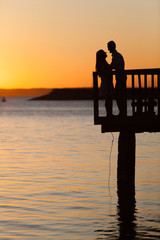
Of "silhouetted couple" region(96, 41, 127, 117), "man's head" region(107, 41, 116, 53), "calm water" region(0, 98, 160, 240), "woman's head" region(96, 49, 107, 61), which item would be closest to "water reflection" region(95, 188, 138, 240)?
"calm water" region(0, 98, 160, 240)

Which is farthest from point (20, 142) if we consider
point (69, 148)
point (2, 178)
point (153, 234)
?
point (153, 234)

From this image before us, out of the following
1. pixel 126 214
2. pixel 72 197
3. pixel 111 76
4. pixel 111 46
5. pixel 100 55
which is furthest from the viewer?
pixel 72 197

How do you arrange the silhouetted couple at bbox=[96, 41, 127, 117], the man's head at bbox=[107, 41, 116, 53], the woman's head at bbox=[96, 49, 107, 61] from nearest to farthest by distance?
the woman's head at bbox=[96, 49, 107, 61] → the man's head at bbox=[107, 41, 116, 53] → the silhouetted couple at bbox=[96, 41, 127, 117]

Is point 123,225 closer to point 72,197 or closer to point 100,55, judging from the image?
point 72,197

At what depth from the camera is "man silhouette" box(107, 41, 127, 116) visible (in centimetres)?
1859

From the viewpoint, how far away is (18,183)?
→ 22172 mm

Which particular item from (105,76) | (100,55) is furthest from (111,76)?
(100,55)

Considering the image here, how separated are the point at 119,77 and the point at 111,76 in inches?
9.0

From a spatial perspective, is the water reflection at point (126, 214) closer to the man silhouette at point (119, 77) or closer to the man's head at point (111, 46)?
the man silhouette at point (119, 77)

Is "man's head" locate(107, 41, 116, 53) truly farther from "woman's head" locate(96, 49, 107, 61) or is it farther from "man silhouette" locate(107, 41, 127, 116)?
"woman's head" locate(96, 49, 107, 61)

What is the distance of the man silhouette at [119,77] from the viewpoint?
18.6 meters

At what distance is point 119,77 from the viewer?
61.6ft

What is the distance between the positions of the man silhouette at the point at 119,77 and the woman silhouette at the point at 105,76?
173 mm

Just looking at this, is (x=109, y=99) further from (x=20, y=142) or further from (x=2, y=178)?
(x=20, y=142)
